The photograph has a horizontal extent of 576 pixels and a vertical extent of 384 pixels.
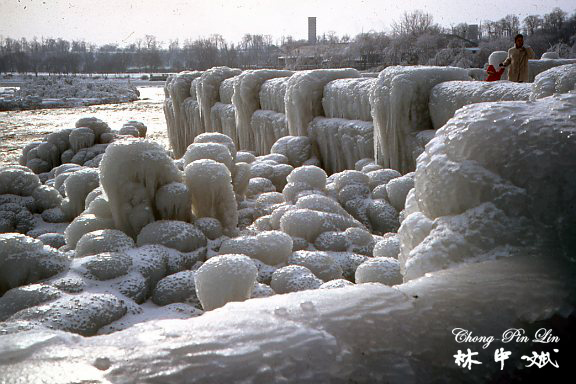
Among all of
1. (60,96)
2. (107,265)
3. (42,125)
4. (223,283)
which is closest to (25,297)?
(107,265)

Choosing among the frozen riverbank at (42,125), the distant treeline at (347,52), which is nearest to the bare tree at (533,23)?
the distant treeline at (347,52)

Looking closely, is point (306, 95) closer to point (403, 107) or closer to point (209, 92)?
point (403, 107)

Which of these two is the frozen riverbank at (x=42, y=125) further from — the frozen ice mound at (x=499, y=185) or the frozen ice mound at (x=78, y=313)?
the frozen ice mound at (x=499, y=185)

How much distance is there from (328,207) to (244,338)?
4107mm

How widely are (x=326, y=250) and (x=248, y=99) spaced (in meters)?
6.72

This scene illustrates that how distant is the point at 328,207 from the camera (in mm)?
5406

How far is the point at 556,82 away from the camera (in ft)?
11.8

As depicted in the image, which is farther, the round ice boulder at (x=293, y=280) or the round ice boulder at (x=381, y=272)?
the round ice boulder at (x=293, y=280)

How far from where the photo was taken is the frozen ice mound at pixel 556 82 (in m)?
3.52

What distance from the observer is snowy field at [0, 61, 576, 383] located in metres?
1.29

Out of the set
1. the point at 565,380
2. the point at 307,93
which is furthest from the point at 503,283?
the point at 307,93

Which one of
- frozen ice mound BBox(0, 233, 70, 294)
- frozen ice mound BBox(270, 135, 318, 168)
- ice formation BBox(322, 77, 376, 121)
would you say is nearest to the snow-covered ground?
frozen ice mound BBox(270, 135, 318, 168)

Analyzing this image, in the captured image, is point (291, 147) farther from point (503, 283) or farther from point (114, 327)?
point (503, 283)

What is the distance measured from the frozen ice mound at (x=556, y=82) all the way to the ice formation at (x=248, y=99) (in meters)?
7.30
